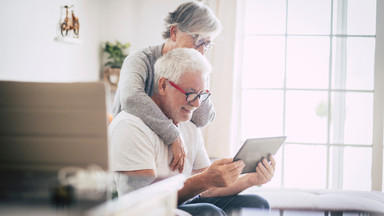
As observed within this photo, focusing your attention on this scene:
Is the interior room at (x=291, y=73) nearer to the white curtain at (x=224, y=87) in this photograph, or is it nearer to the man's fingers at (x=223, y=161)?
the white curtain at (x=224, y=87)

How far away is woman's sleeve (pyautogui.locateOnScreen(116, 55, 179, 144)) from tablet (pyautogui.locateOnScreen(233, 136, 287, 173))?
0.29 m

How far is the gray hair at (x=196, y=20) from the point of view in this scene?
211cm

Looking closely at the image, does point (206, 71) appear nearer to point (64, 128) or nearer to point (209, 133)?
point (64, 128)

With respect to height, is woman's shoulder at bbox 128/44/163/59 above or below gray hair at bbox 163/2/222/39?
below

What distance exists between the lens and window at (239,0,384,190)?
4281 mm

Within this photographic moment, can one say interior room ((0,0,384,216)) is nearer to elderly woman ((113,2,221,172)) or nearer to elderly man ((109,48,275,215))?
elderly woman ((113,2,221,172))

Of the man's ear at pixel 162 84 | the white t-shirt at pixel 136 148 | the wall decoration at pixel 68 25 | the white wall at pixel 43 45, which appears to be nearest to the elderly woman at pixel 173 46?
the man's ear at pixel 162 84

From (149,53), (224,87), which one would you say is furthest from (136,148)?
(224,87)

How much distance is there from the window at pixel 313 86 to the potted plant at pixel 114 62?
1.26 m

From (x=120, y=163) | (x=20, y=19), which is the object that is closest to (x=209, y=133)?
(x=20, y=19)

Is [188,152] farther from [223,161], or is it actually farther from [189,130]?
[223,161]

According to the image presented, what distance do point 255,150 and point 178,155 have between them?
0.31 meters

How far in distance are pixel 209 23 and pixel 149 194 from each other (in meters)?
1.38

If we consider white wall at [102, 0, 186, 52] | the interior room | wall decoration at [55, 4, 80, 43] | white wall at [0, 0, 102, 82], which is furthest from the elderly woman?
white wall at [102, 0, 186, 52]
